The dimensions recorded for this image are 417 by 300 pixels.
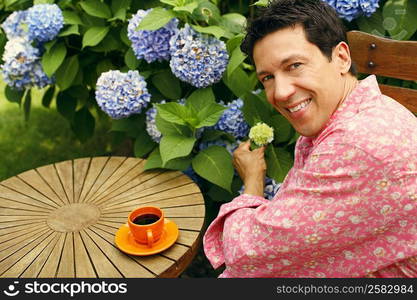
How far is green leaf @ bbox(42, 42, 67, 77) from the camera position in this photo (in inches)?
93.4

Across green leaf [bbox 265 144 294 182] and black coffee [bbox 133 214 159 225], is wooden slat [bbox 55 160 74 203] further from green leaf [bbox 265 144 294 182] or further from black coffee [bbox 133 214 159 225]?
green leaf [bbox 265 144 294 182]

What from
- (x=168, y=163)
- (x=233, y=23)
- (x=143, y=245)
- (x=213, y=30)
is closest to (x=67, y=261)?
(x=143, y=245)

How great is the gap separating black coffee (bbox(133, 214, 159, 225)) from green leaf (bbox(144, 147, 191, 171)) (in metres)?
0.44

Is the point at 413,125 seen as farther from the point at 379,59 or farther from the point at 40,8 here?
the point at 40,8

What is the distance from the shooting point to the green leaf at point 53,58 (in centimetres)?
237

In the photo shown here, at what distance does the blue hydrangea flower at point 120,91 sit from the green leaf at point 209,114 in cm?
32

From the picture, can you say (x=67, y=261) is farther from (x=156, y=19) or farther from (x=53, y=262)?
(x=156, y=19)

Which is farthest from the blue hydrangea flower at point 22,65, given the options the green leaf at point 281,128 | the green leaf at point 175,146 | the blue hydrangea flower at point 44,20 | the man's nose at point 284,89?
the man's nose at point 284,89

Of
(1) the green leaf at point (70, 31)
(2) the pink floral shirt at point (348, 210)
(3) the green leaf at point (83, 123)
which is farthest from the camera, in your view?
(3) the green leaf at point (83, 123)

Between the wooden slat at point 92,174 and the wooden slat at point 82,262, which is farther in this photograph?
the wooden slat at point 92,174

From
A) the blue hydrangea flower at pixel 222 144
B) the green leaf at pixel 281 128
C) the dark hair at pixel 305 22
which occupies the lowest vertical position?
the blue hydrangea flower at pixel 222 144

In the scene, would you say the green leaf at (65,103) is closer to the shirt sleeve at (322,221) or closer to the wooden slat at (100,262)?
the wooden slat at (100,262)

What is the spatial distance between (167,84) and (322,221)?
1272 mm

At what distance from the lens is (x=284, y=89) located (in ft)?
4.59
